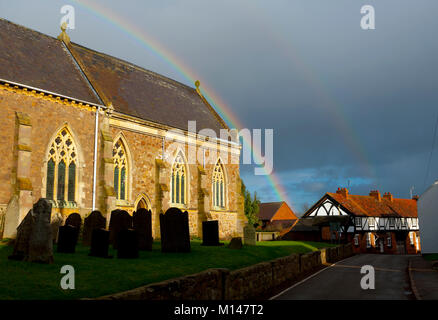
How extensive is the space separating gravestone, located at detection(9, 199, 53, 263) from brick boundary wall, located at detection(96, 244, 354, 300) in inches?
193

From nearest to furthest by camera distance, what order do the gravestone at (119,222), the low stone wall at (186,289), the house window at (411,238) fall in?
the low stone wall at (186,289), the gravestone at (119,222), the house window at (411,238)

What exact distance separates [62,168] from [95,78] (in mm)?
8763

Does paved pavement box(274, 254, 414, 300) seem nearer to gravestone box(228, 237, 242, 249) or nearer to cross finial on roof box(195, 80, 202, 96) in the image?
gravestone box(228, 237, 242, 249)

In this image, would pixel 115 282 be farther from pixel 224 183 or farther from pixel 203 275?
pixel 224 183

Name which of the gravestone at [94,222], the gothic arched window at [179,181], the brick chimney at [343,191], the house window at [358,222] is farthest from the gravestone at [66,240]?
the brick chimney at [343,191]

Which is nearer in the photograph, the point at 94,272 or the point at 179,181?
the point at 94,272

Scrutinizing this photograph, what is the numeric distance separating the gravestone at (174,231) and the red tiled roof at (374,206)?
3693 centimetres

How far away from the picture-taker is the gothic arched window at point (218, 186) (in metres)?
34.9

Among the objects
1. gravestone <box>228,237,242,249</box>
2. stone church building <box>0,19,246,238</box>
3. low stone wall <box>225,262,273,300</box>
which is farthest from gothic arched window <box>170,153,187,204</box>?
low stone wall <box>225,262,273,300</box>

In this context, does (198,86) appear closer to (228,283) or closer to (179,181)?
(179,181)

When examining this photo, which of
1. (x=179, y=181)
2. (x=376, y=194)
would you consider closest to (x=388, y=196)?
(x=376, y=194)

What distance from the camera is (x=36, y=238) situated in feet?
38.8

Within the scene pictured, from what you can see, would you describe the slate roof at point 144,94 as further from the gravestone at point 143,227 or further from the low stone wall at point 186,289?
the low stone wall at point 186,289
